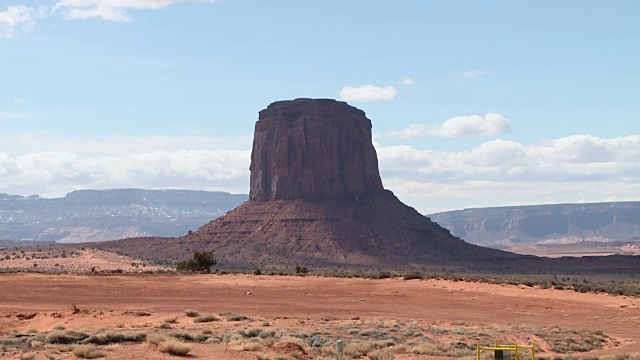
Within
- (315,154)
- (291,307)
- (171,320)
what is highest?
(315,154)

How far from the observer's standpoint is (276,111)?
120875mm

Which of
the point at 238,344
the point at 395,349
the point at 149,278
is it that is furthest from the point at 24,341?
the point at 149,278

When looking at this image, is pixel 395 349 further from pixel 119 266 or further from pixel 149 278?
pixel 119 266

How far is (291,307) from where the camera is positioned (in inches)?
1603

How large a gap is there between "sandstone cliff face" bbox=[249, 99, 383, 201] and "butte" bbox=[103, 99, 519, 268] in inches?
5.0

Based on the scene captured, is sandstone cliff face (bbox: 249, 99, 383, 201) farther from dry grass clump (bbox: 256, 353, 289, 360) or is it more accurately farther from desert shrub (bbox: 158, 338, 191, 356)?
desert shrub (bbox: 158, 338, 191, 356)

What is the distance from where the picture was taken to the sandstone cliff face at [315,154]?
116 meters

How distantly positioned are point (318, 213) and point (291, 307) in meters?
71.7

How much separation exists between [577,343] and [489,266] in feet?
240

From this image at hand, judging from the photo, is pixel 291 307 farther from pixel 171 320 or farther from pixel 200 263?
pixel 200 263

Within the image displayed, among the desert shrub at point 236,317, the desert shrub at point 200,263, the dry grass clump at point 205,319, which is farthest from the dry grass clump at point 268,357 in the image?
the desert shrub at point 200,263

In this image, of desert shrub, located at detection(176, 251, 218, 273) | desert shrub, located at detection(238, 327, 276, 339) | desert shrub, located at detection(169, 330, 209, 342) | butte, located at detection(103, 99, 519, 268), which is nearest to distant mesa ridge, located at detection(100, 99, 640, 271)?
butte, located at detection(103, 99, 519, 268)

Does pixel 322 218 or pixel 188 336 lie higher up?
pixel 322 218

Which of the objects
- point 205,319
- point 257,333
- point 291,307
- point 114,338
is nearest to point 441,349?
point 257,333
